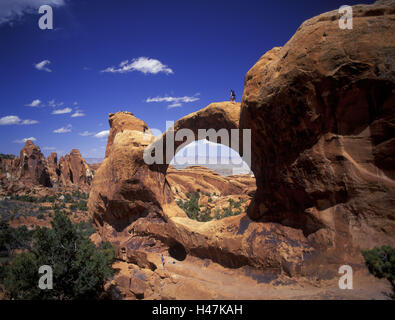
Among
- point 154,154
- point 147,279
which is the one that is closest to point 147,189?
point 154,154

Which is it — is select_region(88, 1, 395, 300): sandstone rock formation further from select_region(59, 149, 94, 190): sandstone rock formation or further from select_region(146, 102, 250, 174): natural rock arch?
select_region(59, 149, 94, 190): sandstone rock formation

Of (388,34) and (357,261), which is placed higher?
(388,34)

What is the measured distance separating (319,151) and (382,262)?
2758 millimetres

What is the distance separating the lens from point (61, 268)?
20.1 ft

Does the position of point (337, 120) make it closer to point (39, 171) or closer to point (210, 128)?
point (210, 128)

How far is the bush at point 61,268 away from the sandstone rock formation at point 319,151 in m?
4.01

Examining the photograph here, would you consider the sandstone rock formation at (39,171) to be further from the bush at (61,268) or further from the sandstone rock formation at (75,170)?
the bush at (61,268)

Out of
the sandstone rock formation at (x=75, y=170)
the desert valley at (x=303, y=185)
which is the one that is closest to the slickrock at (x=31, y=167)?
the sandstone rock formation at (x=75, y=170)

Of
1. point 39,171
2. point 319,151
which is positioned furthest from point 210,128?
point 39,171

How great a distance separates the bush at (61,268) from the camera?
608cm

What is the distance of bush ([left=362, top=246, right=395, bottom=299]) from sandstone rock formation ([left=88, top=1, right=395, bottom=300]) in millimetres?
313
